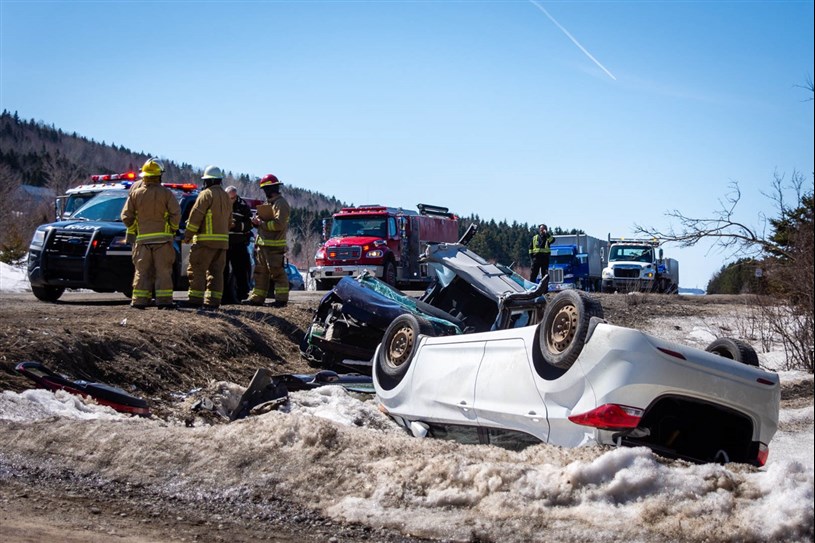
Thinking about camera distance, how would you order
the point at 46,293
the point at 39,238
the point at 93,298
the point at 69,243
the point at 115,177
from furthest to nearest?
the point at 93,298 < the point at 115,177 < the point at 46,293 < the point at 39,238 < the point at 69,243

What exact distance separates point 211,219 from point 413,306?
4026 mm

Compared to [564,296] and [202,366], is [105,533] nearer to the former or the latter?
[564,296]

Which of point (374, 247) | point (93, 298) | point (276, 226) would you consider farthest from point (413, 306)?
point (374, 247)

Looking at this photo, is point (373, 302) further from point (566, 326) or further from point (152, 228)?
point (566, 326)

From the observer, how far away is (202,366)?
35.5 ft

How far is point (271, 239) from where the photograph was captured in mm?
14992

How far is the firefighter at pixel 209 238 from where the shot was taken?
13.4 meters

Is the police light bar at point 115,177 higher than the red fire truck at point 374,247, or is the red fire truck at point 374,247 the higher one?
the police light bar at point 115,177

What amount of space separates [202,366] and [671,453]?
6.48 meters

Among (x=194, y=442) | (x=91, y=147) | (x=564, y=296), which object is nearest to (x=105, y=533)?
(x=194, y=442)

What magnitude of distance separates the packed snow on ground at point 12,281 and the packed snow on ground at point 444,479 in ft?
57.2

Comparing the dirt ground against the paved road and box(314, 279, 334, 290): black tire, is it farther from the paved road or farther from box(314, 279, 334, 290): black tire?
box(314, 279, 334, 290): black tire

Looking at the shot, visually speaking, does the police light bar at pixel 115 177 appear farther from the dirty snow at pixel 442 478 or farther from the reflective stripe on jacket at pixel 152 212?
the dirty snow at pixel 442 478

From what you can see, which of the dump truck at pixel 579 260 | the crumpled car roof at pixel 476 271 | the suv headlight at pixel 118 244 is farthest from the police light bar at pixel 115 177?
the dump truck at pixel 579 260
